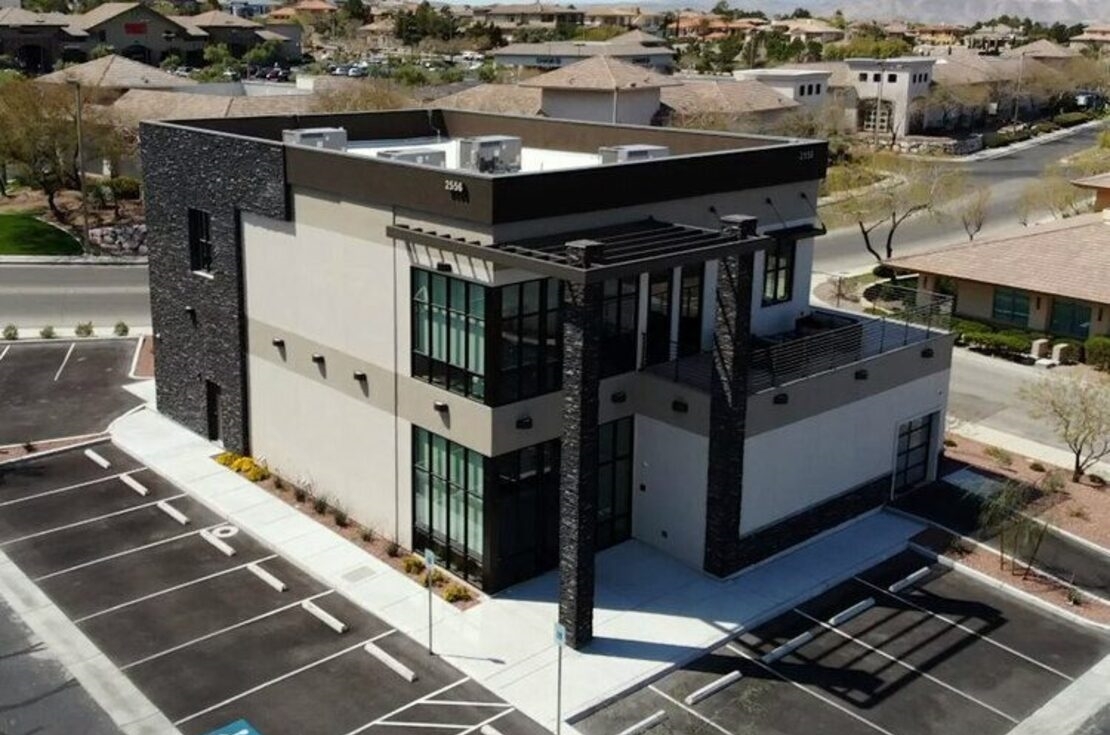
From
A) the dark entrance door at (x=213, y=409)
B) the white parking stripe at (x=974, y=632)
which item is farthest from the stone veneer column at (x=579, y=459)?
the dark entrance door at (x=213, y=409)

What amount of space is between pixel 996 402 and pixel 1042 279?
8.23m

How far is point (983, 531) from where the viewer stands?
1063 inches

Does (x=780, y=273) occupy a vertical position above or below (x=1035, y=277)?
above

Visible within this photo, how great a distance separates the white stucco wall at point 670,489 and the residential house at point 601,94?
59529 mm

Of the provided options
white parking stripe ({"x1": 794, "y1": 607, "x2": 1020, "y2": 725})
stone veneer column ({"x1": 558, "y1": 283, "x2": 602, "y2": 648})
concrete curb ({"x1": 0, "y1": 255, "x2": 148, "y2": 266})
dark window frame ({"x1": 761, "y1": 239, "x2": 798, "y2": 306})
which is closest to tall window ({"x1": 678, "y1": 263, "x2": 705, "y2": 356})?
dark window frame ({"x1": 761, "y1": 239, "x2": 798, "y2": 306})

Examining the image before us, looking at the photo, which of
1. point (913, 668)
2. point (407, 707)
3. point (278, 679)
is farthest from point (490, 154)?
point (913, 668)

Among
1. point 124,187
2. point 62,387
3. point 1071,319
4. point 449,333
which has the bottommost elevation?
point 62,387

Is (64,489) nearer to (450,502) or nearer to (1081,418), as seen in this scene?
(450,502)

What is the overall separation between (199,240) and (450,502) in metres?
11.6

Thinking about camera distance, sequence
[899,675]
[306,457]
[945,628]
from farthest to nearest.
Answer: [306,457] → [945,628] → [899,675]

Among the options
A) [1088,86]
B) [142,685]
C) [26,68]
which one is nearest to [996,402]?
[142,685]

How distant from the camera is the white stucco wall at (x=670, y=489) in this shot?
24.9 metres

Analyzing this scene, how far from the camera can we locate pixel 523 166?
32188 mm

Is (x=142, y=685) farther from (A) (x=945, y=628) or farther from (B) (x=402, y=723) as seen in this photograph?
(A) (x=945, y=628)
